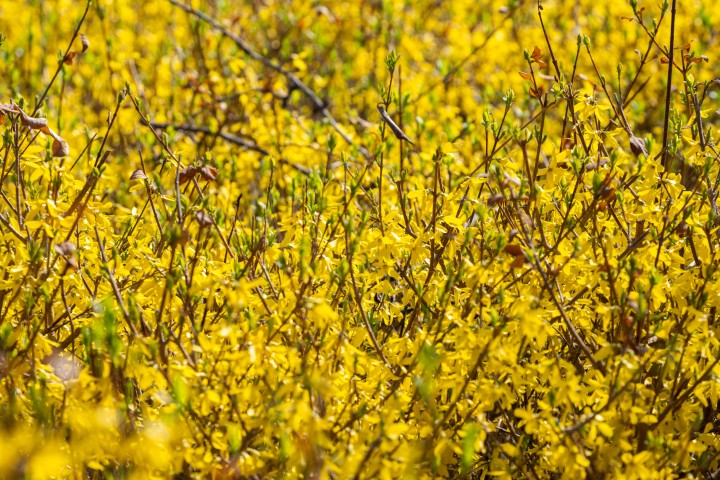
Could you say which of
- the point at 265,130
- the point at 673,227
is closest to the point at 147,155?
the point at 265,130

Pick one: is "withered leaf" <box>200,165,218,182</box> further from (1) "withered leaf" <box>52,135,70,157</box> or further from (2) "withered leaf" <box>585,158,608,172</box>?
(2) "withered leaf" <box>585,158,608,172</box>

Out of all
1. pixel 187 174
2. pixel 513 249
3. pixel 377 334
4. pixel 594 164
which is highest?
pixel 594 164

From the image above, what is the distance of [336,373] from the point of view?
1.96m

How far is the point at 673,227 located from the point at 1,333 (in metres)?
1.74

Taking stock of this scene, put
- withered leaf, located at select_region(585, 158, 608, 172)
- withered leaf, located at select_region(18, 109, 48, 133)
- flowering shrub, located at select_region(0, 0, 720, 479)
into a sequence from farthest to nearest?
withered leaf, located at select_region(585, 158, 608, 172) → withered leaf, located at select_region(18, 109, 48, 133) → flowering shrub, located at select_region(0, 0, 720, 479)

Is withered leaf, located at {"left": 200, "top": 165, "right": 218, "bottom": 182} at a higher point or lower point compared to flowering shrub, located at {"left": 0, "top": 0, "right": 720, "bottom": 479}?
higher

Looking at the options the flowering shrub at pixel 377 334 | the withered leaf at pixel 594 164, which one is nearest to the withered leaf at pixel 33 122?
the flowering shrub at pixel 377 334

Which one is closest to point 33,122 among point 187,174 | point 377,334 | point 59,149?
point 59,149

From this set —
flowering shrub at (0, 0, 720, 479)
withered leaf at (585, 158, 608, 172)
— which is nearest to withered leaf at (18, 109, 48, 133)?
flowering shrub at (0, 0, 720, 479)

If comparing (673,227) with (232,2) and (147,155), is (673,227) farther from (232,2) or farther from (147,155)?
(232,2)

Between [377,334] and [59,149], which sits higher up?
[59,149]

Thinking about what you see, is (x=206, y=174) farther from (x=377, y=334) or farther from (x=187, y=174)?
(x=377, y=334)

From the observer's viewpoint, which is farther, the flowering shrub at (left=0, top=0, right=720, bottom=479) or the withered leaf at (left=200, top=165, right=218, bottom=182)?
the withered leaf at (left=200, top=165, right=218, bottom=182)

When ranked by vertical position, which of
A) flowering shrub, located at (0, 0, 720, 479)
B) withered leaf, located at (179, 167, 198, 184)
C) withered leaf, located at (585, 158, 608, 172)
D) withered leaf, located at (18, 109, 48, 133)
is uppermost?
withered leaf, located at (585, 158, 608, 172)
